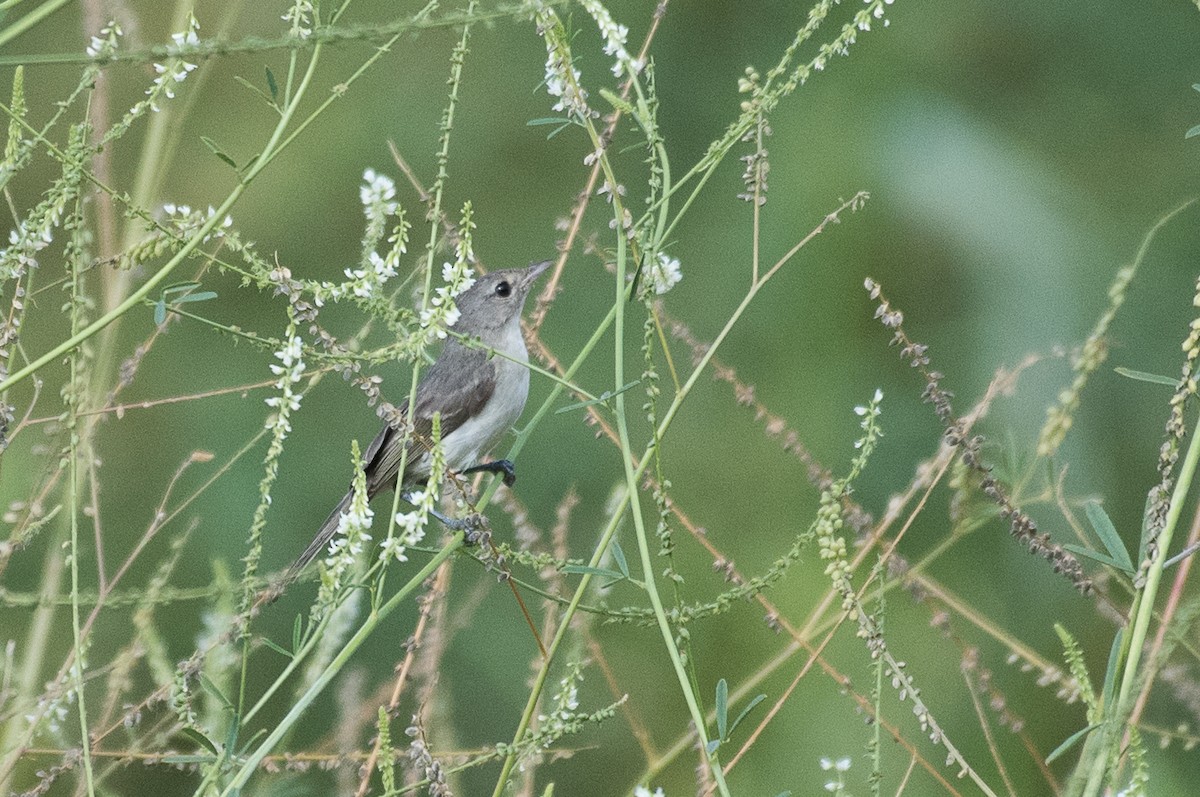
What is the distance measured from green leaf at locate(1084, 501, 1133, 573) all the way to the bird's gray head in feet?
8.29

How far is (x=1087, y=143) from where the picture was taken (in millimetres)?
4781

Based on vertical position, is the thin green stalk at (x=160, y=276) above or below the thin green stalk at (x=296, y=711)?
above

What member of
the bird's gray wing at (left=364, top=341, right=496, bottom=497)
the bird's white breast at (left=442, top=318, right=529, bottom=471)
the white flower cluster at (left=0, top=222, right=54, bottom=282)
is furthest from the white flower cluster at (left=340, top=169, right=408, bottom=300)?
the bird's white breast at (left=442, top=318, right=529, bottom=471)

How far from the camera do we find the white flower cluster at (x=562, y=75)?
6.76 feet

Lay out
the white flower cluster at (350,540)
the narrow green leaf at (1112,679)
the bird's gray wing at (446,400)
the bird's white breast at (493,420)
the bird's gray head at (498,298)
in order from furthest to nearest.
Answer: the bird's gray head at (498,298)
the bird's white breast at (493,420)
the bird's gray wing at (446,400)
the white flower cluster at (350,540)
the narrow green leaf at (1112,679)

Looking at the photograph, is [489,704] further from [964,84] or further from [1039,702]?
[964,84]

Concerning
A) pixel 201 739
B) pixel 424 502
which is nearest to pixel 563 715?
pixel 424 502

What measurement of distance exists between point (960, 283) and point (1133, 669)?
312 centimetres

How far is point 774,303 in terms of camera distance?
4625 millimetres

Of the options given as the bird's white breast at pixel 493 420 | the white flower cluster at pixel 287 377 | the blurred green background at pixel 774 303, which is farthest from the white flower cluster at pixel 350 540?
the bird's white breast at pixel 493 420

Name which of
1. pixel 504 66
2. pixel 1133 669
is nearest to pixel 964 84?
pixel 504 66

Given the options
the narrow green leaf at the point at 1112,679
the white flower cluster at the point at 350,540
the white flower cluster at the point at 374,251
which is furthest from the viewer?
the white flower cluster at the point at 374,251

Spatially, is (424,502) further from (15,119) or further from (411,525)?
(15,119)

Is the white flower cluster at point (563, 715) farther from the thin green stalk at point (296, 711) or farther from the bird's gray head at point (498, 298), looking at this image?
the bird's gray head at point (498, 298)
